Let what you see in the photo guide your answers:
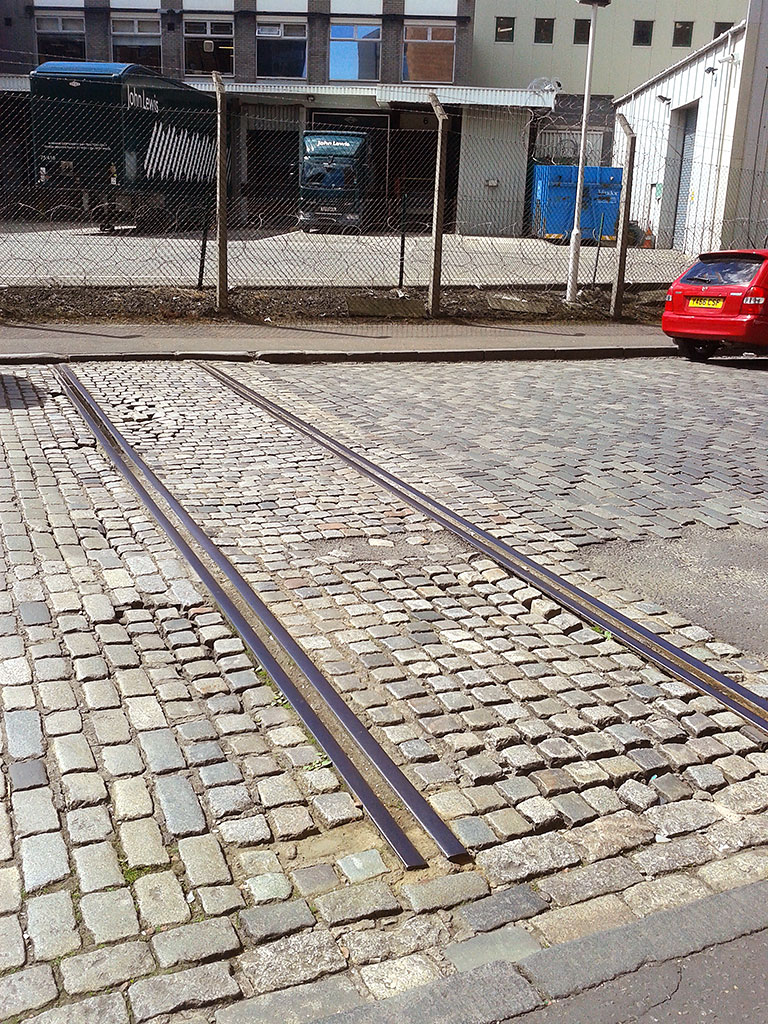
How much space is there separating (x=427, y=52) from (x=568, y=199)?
17.0 meters

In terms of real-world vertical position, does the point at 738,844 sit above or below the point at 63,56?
below

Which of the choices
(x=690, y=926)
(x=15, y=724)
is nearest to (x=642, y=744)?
(x=690, y=926)

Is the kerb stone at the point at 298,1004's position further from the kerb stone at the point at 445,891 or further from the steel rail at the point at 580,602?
the steel rail at the point at 580,602

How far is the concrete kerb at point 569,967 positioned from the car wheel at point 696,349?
13.1 metres

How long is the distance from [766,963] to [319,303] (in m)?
15.0

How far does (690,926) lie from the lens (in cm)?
297

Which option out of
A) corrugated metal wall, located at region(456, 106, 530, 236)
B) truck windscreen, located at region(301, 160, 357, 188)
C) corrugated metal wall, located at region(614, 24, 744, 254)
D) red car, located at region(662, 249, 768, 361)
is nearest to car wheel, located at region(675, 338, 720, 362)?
red car, located at region(662, 249, 768, 361)

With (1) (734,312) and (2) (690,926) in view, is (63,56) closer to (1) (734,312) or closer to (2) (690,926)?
(1) (734,312)

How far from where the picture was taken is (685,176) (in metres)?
31.5

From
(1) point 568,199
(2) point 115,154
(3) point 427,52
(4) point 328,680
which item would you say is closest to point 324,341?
(4) point 328,680

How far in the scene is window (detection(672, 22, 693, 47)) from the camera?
157 feet

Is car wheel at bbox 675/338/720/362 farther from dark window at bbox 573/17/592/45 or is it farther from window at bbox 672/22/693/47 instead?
window at bbox 672/22/693/47

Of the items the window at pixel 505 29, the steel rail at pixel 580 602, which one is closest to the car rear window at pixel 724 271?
the steel rail at pixel 580 602

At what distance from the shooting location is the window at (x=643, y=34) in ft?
156
